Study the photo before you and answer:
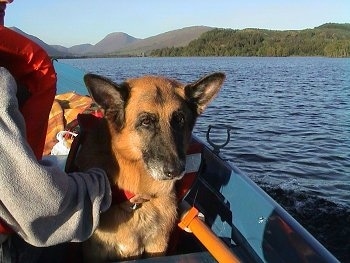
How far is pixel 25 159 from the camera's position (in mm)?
1966

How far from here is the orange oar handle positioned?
103 inches

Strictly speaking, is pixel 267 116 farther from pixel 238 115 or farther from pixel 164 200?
pixel 164 200

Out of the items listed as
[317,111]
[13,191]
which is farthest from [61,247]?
[317,111]

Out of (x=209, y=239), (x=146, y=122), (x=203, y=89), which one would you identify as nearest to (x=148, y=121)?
(x=146, y=122)

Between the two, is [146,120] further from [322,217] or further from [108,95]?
[322,217]

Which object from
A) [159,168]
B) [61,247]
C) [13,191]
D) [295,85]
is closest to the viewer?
[13,191]

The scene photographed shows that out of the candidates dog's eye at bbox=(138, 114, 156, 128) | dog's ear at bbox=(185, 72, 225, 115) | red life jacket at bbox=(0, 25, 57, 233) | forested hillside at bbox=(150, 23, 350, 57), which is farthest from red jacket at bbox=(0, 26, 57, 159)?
forested hillside at bbox=(150, 23, 350, 57)

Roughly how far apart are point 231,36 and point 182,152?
150 meters

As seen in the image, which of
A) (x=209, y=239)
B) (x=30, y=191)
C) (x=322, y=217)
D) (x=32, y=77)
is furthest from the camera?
(x=322, y=217)

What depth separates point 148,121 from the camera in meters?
3.21

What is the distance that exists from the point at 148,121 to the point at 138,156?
0.85ft

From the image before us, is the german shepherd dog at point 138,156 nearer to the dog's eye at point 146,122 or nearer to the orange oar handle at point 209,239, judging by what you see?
the dog's eye at point 146,122

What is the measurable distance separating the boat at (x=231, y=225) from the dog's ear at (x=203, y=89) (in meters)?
0.39

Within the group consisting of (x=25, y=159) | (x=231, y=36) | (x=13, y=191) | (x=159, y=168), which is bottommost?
(x=231, y=36)
